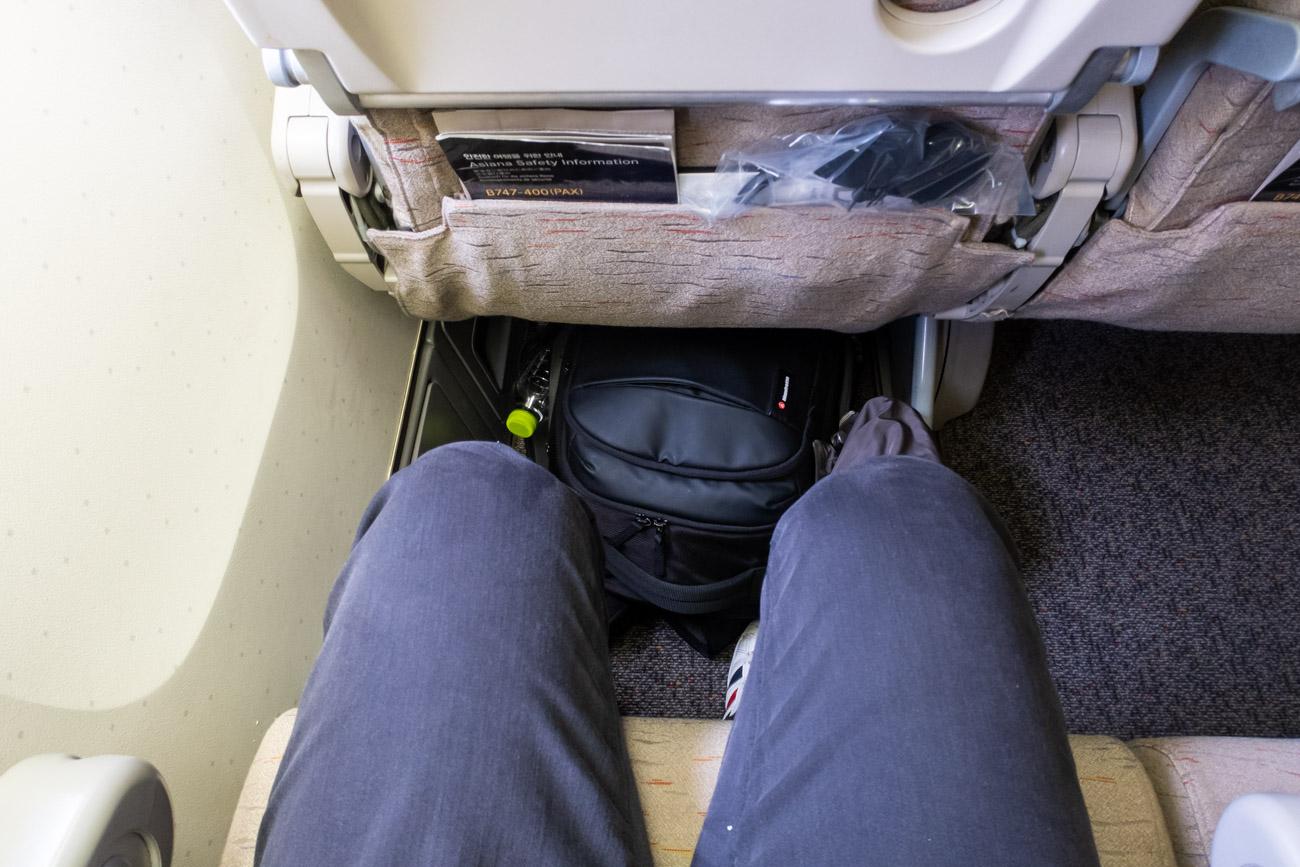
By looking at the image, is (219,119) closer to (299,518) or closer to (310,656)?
(299,518)

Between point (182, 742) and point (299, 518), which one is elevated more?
point (299, 518)

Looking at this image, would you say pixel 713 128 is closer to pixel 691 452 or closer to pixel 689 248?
pixel 689 248

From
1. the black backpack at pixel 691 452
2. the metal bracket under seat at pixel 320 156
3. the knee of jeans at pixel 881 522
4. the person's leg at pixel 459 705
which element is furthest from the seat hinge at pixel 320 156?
the knee of jeans at pixel 881 522

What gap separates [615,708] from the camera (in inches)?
23.6

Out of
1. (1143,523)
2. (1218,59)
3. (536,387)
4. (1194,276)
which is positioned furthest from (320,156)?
(1143,523)

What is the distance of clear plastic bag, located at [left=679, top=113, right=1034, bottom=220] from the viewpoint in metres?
0.57

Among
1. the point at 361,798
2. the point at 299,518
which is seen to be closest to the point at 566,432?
the point at 299,518

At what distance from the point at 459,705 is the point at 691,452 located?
0.52 metres

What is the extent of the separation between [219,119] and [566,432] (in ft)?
1.80

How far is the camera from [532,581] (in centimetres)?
55

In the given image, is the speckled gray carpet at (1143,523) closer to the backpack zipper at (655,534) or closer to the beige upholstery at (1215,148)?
the backpack zipper at (655,534)

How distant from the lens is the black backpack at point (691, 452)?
957 mm

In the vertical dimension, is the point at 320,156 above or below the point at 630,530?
above

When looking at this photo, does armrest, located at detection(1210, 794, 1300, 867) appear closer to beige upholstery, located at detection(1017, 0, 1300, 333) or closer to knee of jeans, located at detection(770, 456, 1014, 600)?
knee of jeans, located at detection(770, 456, 1014, 600)
